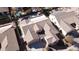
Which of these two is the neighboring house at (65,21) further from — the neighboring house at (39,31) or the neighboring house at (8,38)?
the neighboring house at (8,38)

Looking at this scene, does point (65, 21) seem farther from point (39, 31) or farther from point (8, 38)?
point (8, 38)

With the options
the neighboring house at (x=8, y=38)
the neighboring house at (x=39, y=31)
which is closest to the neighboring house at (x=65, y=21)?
the neighboring house at (x=39, y=31)

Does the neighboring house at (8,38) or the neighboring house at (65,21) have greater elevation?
the neighboring house at (65,21)
